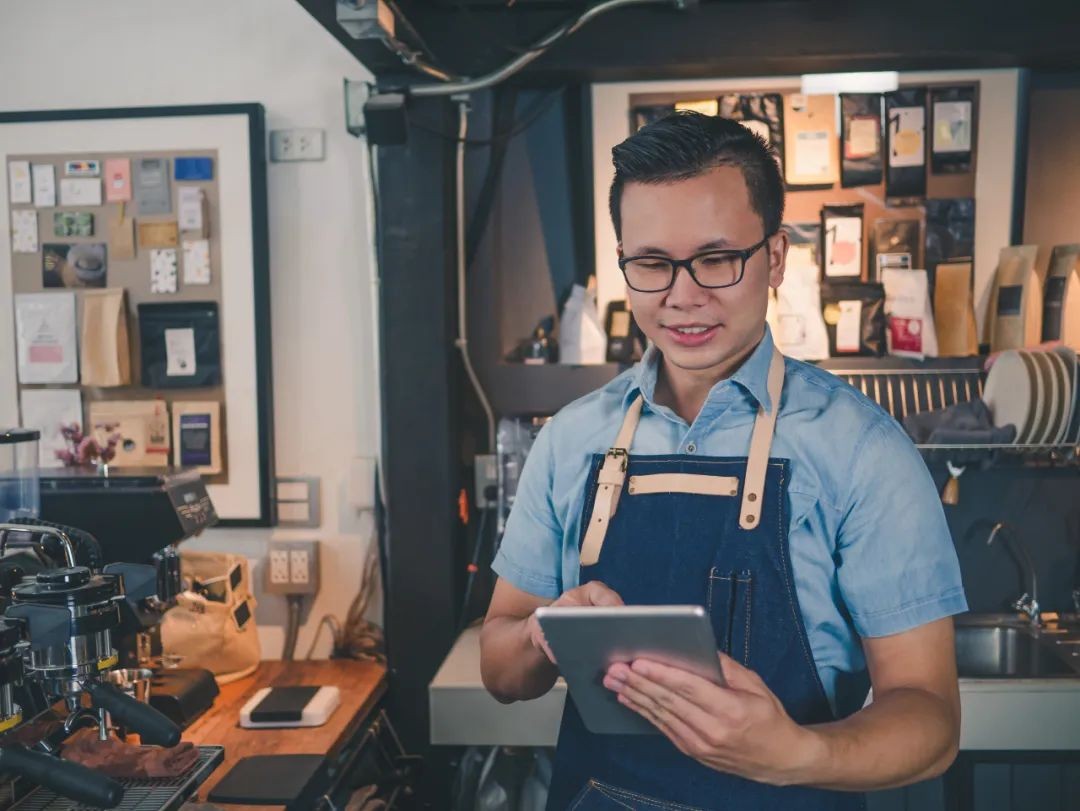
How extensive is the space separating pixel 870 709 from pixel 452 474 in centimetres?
160

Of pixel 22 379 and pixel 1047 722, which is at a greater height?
pixel 22 379

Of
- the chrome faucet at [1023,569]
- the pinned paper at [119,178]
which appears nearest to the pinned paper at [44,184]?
the pinned paper at [119,178]

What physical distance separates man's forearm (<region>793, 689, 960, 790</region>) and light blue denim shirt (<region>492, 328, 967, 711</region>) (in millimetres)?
112

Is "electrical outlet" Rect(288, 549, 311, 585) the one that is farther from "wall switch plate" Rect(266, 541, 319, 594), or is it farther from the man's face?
the man's face

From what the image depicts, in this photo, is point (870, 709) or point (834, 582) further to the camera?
point (834, 582)

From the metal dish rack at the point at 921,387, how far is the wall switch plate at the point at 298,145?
154 centimetres

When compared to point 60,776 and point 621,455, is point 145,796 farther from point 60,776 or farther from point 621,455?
point 621,455

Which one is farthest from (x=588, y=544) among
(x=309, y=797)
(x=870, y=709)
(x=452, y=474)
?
(x=452, y=474)

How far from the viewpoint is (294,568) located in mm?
2896

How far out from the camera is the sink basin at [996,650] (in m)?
2.62

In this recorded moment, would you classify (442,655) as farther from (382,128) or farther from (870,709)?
(870,709)

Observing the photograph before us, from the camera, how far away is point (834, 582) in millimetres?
1335

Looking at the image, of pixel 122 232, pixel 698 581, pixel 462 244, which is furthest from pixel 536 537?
pixel 122 232

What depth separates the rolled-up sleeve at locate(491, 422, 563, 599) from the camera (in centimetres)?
151
